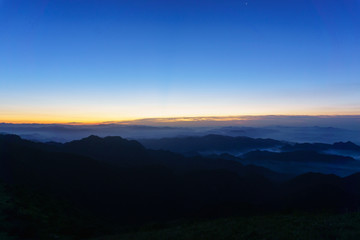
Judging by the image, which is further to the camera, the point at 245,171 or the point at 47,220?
the point at 245,171

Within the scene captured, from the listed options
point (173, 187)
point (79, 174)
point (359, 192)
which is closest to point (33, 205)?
point (79, 174)

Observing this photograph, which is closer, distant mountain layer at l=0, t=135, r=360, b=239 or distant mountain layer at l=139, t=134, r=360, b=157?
distant mountain layer at l=0, t=135, r=360, b=239

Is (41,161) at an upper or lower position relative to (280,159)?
upper

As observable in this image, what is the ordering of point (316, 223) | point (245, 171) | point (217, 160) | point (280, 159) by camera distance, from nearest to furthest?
point (316, 223)
point (245, 171)
point (217, 160)
point (280, 159)

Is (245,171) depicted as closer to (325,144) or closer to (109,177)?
(109,177)

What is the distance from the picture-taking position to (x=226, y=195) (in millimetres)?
61594

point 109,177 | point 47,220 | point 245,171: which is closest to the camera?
point 47,220

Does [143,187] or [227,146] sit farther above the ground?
[143,187]

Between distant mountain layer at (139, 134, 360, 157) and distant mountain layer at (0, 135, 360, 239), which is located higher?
distant mountain layer at (0, 135, 360, 239)

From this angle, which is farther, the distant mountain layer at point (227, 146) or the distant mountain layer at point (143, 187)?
the distant mountain layer at point (227, 146)

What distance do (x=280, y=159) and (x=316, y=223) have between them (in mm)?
158303

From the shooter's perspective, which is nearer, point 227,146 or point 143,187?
point 143,187

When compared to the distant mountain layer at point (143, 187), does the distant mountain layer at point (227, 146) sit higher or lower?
lower

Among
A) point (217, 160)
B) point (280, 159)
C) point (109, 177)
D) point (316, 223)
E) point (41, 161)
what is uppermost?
point (316, 223)
